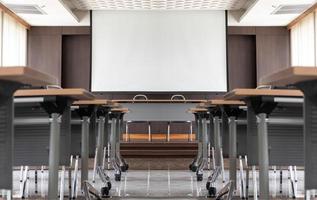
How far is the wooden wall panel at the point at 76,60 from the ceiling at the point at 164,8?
1.74 ft

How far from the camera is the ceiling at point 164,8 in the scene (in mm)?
11820

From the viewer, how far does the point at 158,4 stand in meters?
13.1

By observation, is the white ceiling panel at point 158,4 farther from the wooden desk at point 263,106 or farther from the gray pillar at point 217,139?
the wooden desk at point 263,106

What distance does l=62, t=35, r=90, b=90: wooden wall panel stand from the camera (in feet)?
46.9

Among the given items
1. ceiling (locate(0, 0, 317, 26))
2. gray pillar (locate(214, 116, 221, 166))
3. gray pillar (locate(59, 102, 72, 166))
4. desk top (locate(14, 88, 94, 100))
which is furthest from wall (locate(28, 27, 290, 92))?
desk top (locate(14, 88, 94, 100))

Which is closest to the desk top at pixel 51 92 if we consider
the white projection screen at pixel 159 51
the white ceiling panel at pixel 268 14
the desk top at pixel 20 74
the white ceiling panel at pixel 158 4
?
the desk top at pixel 20 74

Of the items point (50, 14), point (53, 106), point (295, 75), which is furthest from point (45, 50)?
point (295, 75)

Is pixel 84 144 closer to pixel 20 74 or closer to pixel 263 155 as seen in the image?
pixel 263 155

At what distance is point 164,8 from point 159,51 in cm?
113

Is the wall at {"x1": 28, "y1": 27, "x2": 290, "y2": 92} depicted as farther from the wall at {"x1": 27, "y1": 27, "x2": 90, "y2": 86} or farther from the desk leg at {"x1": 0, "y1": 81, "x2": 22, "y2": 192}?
the desk leg at {"x1": 0, "y1": 81, "x2": 22, "y2": 192}

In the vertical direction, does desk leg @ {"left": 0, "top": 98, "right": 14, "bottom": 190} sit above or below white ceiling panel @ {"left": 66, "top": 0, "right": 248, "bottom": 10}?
below

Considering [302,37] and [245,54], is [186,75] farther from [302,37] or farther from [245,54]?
[302,37]

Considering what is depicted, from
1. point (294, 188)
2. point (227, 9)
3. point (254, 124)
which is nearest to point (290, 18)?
point (227, 9)

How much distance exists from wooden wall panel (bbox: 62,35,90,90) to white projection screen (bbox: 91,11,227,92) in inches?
21.8
